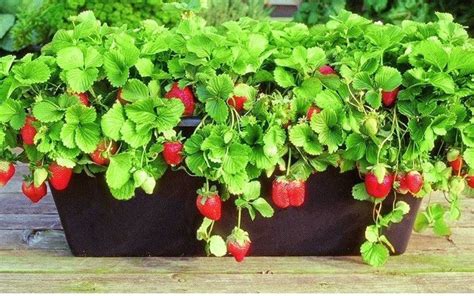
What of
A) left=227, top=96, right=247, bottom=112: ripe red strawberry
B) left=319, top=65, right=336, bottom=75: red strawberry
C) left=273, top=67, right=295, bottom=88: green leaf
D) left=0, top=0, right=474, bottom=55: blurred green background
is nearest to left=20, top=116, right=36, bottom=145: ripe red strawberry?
left=227, top=96, right=247, bottom=112: ripe red strawberry

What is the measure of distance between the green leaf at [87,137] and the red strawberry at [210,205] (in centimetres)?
25

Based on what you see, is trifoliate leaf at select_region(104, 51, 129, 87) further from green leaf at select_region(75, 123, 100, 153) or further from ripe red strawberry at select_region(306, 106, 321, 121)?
ripe red strawberry at select_region(306, 106, 321, 121)

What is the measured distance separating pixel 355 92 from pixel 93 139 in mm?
576

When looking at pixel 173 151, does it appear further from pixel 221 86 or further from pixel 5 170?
pixel 5 170

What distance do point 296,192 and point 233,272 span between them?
0.86ft

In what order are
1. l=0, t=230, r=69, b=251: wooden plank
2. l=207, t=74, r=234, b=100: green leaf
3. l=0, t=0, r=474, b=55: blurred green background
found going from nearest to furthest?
l=207, t=74, r=234, b=100: green leaf, l=0, t=230, r=69, b=251: wooden plank, l=0, t=0, r=474, b=55: blurred green background

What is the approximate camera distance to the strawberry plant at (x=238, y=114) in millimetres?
1854

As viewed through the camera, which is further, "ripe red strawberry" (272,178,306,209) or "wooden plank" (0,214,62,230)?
"wooden plank" (0,214,62,230)

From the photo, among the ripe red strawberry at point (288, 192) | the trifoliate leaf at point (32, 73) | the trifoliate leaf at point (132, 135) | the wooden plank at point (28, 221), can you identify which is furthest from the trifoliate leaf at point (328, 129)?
the wooden plank at point (28, 221)

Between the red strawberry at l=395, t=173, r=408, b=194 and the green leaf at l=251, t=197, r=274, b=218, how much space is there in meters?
0.29

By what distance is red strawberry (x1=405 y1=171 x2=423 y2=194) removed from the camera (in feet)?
6.26

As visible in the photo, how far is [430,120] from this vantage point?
1864mm

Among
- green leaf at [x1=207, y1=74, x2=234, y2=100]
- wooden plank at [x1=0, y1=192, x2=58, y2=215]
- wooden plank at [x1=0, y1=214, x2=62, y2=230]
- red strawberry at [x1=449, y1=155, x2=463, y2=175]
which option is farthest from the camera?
wooden plank at [x1=0, y1=192, x2=58, y2=215]

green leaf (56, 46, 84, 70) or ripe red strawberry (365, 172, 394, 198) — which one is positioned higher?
green leaf (56, 46, 84, 70)
